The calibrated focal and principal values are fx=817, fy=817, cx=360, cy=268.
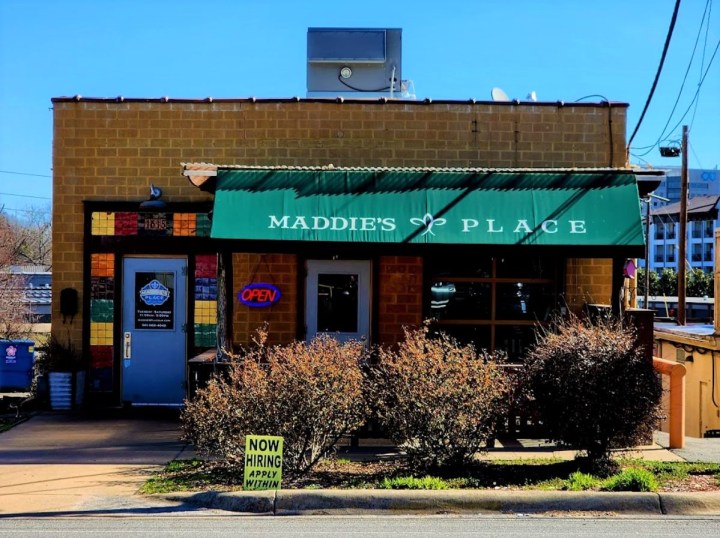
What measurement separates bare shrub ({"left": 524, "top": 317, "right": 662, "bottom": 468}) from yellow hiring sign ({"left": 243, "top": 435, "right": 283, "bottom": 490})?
2779 millimetres

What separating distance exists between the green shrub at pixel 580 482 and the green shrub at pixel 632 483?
0.40 feet

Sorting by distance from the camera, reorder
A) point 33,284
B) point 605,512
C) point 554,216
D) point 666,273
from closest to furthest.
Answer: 1. point 605,512
2. point 554,216
3. point 33,284
4. point 666,273

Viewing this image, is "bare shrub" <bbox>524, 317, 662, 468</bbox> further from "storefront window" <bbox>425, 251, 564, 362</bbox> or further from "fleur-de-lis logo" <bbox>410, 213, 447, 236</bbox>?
"storefront window" <bbox>425, 251, 564, 362</bbox>

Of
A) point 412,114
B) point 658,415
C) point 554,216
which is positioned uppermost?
point 412,114

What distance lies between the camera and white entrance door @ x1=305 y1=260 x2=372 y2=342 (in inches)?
493

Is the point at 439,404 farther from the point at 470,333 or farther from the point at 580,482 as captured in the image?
the point at 470,333

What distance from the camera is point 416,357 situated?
8305 millimetres

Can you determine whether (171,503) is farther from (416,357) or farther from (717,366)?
(717,366)

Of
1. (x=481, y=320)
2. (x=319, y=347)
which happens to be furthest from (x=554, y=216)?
(x=319, y=347)

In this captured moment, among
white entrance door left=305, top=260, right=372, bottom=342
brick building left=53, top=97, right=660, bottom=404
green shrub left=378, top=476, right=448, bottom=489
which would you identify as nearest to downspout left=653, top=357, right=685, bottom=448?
brick building left=53, top=97, right=660, bottom=404

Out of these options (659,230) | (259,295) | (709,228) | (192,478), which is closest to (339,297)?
(259,295)

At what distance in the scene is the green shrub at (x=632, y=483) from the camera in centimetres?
771

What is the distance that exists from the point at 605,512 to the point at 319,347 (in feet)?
10.4

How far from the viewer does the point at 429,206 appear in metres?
10.9
